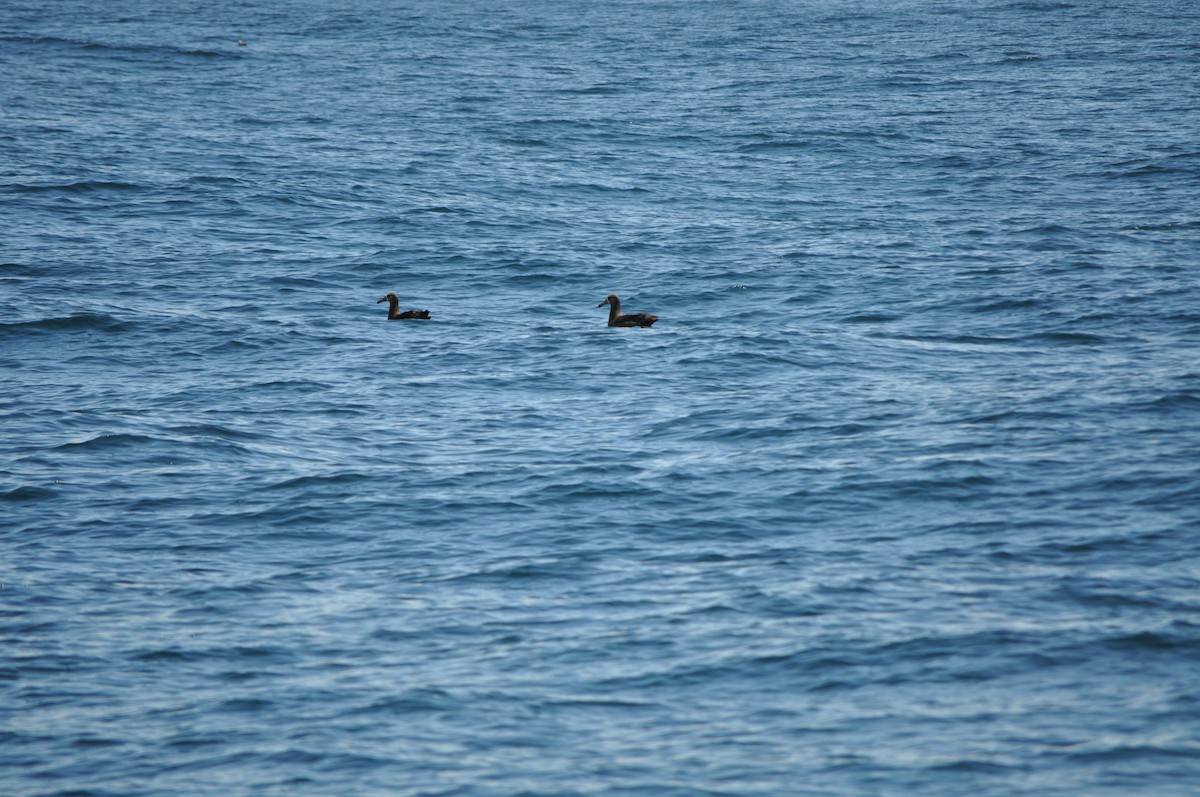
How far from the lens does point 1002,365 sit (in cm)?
2045

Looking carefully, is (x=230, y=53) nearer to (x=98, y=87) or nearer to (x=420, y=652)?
(x=98, y=87)

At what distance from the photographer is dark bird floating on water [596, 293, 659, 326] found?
2370 centimetres

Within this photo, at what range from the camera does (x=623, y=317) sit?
78.3 feet

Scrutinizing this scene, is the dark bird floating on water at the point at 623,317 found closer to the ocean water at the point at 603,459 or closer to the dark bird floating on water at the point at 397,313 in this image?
the ocean water at the point at 603,459

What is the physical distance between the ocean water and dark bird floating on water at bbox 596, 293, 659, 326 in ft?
1.64

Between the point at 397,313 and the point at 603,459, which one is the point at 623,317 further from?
the point at 603,459

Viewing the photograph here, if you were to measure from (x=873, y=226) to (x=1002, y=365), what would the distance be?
10.1 meters

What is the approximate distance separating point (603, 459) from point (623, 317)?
6.45 metres

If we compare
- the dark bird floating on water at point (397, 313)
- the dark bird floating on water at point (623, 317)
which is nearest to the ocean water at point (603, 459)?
the dark bird floating on water at point (397, 313)

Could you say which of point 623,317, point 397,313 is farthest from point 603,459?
point 397,313

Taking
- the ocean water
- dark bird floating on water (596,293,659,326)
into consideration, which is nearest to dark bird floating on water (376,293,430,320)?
the ocean water

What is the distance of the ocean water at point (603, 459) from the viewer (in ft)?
37.7

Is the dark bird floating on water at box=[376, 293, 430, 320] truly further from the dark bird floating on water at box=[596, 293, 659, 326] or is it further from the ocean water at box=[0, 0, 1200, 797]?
the dark bird floating on water at box=[596, 293, 659, 326]

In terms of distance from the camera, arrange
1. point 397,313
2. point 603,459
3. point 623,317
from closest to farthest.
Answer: point 603,459
point 623,317
point 397,313
